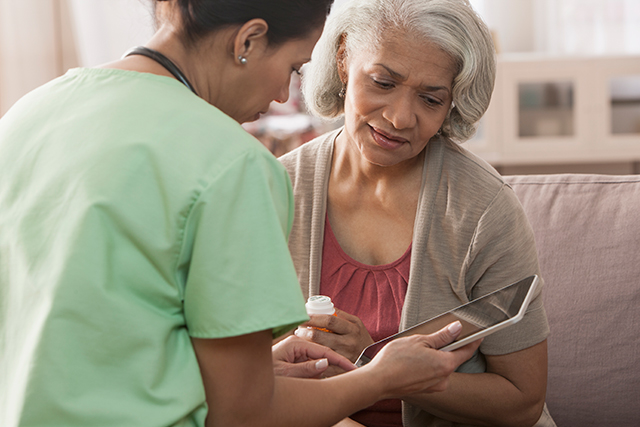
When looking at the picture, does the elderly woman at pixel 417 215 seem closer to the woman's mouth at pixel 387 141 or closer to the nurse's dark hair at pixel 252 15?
the woman's mouth at pixel 387 141

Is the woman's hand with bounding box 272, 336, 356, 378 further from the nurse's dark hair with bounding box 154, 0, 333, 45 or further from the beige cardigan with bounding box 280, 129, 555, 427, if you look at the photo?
the nurse's dark hair with bounding box 154, 0, 333, 45

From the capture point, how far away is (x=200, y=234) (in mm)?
668

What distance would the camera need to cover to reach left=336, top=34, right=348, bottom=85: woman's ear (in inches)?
53.7

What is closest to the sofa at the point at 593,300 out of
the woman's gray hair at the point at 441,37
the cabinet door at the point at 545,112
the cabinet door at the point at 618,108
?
the woman's gray hair at the point at 441,37

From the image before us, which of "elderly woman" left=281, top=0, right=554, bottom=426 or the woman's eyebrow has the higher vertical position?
the woman's eyebrow

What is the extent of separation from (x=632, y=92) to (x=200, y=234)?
4.00 metres

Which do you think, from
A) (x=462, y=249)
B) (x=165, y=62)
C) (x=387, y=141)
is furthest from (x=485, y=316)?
(x=165, y=62)

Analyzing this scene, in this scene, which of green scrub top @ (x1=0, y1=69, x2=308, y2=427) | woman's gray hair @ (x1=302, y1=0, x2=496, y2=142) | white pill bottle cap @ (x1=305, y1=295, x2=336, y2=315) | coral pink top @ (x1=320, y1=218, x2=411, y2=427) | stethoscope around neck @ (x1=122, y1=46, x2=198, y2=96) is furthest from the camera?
coral pink top @ (x1=320, y1=218, x2=411, y2=427)

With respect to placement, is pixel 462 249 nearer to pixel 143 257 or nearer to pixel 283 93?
pixel 283 93

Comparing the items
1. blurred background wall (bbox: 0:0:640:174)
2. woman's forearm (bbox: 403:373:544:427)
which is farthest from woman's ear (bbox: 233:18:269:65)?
blurred background wall (bbox: 0:0:640:174)

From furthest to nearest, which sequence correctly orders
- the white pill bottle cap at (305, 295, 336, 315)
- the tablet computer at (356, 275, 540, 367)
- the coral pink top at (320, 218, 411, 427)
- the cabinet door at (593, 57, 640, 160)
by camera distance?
the cabinet door at (593, 57, 640, 160) < the coral pink top at (320, 218, 411, 427) < the white pill bottle cap at (305, 295, 336, 315) < the tablet computer at (356, 275, 540, 367)

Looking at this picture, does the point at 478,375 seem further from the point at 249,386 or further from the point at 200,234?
the point at 200,234

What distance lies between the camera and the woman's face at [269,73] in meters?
0.80

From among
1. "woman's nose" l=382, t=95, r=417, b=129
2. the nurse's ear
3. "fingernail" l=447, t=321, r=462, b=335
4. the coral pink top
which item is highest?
the nurse's ear
